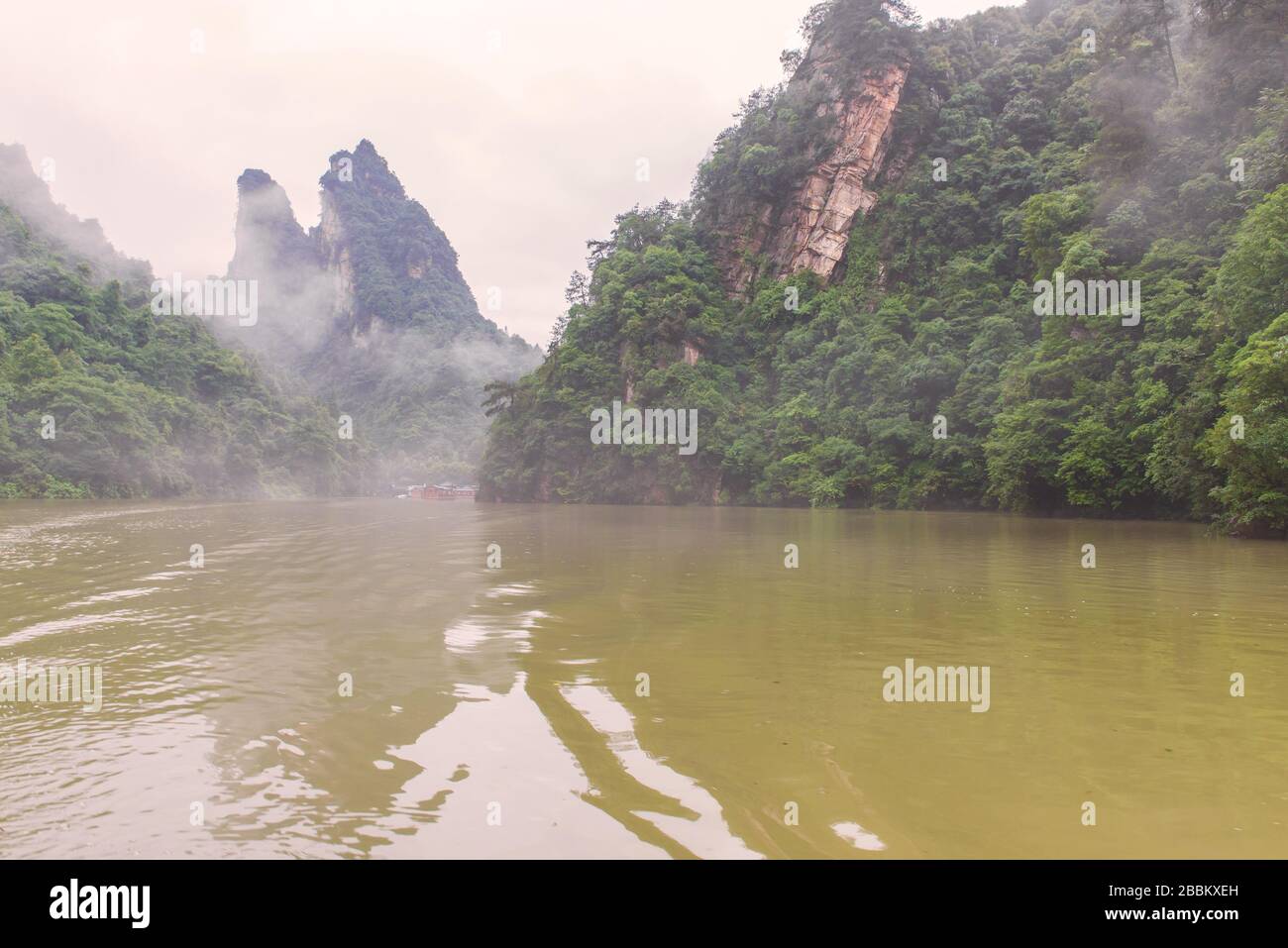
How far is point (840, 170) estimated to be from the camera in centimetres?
5331

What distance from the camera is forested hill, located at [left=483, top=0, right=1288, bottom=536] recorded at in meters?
22.5

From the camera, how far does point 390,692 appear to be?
18.0 feet

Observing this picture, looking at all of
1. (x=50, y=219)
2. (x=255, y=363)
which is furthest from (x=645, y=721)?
(x=50, y=219)

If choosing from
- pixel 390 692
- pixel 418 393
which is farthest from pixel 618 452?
pixel 418 393

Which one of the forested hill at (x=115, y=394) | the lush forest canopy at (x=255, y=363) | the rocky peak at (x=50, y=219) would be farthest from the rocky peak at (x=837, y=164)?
the rocky peak at (x=50, y=219)

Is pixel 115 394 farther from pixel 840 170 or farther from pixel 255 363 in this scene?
pixel 840 170

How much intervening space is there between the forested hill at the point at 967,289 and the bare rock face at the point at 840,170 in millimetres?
163

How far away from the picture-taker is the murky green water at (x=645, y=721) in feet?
10.8

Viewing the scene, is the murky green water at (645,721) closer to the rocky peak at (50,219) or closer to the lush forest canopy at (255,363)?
the lush forest canopy at (255,363)

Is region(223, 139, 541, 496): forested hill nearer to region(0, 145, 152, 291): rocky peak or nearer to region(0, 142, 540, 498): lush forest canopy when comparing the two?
region(0, 142, 540, 498): lush forest canopy

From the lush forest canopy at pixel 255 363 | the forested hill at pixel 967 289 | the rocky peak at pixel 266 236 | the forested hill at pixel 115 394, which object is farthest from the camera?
the rocky peak at pixel 266 236

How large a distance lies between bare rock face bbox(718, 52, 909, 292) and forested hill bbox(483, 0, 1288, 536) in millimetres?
163
